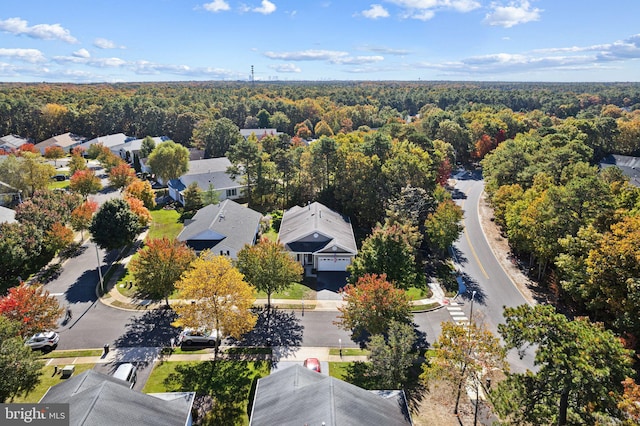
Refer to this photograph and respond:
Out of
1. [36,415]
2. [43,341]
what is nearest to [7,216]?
[43,341]

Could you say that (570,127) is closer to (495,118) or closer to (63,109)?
(495,118)

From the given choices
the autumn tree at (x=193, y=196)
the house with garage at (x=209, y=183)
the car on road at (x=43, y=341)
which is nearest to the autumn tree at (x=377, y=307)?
the car on road at (x=43, y=341)

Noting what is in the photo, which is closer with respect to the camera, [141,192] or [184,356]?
[184,356]

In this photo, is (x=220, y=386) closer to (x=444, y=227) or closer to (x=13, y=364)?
(x=13, y=364)

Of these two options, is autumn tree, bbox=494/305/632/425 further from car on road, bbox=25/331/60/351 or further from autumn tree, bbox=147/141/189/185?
autumn tree, bbox=147/141/189/185

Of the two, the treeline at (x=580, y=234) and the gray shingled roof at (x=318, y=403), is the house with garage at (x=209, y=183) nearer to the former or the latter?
the treeline at (x=580, y=234)

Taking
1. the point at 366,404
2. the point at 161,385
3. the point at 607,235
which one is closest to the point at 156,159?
the point at 161,385
